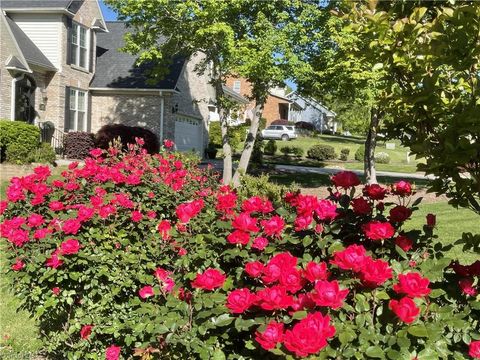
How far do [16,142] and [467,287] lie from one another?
15.8 metres

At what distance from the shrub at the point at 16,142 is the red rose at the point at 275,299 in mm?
14894

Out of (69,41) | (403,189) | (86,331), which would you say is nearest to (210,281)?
(403,189)

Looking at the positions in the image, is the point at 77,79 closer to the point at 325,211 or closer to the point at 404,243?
the point at 325,211

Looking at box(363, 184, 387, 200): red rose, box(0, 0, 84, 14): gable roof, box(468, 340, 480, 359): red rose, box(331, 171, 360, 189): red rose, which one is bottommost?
box(468, 340, 480, 359): red rose

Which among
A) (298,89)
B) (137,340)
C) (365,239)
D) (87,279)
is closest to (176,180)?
(87,279)

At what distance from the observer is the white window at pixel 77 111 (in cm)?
2175

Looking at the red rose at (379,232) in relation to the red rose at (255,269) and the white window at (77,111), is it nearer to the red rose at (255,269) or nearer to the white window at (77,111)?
the red rose at (255,269)

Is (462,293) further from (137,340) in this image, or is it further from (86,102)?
(86,102)

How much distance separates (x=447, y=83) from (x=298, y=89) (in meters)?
13.5

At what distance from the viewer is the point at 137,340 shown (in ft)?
10.0

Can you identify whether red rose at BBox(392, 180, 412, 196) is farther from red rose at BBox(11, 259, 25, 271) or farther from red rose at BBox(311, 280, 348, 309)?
red rose at BBox(11, 259, 25, 271)

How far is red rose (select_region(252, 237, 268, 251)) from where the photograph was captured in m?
2.46

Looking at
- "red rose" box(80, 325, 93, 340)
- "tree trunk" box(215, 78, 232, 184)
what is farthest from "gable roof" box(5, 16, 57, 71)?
"red rose" box(80, 325, 93, 340)

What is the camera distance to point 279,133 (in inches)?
1767
